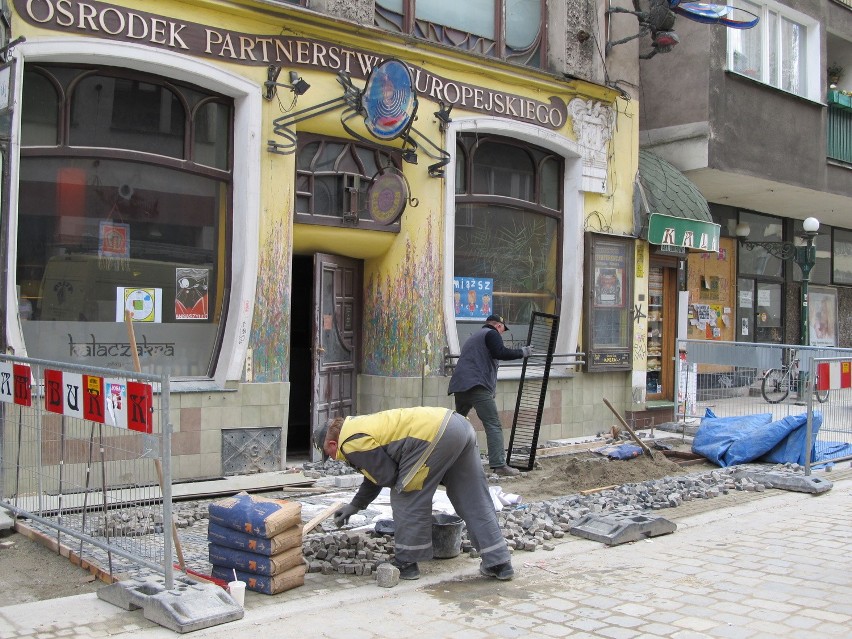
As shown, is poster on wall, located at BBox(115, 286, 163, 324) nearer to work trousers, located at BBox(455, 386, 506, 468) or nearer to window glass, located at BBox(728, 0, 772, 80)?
work trousers, located at BBox(455, 386, 506, 468)

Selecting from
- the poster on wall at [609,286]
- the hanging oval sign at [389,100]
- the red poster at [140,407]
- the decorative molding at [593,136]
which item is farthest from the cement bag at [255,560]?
the decorative molding at [593,136]

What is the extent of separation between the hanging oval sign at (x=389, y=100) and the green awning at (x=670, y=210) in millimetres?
4663

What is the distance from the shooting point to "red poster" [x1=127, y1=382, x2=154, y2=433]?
5.11 metres

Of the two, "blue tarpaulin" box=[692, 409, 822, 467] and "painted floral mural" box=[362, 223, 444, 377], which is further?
"painted floral mural" box=[362, 223, 444, 377]

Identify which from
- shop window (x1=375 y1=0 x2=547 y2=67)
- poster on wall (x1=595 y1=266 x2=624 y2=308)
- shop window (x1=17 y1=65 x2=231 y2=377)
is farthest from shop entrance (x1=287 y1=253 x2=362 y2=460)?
poster on wall (x1=595 y1=266 x2=624 y2=308)

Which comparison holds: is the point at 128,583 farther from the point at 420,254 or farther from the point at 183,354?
the point at 420,254

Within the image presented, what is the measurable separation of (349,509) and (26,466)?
2.66 meters

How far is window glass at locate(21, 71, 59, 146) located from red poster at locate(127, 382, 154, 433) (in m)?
4.08

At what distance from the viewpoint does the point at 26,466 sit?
6.75 meters

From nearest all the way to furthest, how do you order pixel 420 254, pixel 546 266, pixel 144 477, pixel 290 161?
pixel 144 477, pixel 290 161, pixel 420 254, pixel 546 266

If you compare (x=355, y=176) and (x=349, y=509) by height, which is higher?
(x=355, y=176)

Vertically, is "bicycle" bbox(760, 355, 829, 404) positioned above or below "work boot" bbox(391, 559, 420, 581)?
above

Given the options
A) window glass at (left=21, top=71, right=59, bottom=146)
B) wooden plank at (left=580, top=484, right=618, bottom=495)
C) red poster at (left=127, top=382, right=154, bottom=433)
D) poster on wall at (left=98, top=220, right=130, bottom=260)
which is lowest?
wooden plank at (left=580, top=484, right=618, bottom=495)

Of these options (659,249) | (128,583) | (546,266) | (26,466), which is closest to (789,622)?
(128,583)
